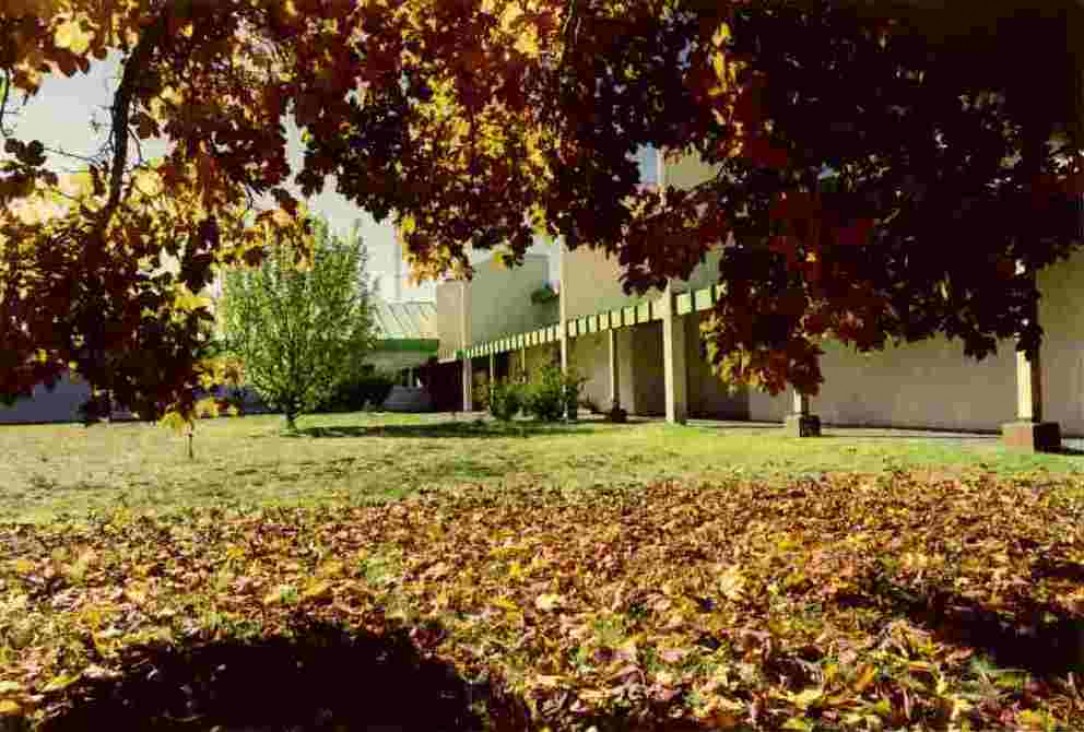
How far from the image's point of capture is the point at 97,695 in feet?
10.5

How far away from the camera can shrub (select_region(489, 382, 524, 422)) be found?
2303 cm

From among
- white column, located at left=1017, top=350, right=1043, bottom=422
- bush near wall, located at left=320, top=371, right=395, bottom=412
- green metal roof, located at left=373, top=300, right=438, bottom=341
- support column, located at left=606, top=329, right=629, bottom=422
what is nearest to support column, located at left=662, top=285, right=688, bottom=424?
support column, located at left=606, top=329, right=629, bottom=422

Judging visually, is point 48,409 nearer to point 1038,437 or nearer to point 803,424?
point 803,424

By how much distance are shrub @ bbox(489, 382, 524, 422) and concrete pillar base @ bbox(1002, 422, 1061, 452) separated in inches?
545

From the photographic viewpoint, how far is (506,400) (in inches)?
914

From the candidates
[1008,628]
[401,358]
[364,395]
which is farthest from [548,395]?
[401,358]

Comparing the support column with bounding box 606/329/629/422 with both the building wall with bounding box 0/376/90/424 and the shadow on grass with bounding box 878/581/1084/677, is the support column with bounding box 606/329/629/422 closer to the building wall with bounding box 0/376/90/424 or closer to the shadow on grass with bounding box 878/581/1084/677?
the shadow on grass with bounding box 878/581/1084/677

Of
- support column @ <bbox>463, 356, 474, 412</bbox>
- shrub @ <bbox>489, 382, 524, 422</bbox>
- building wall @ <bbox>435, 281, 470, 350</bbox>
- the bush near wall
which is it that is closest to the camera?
shrub @ <bbox>489, 382, 524, 422</bbox>

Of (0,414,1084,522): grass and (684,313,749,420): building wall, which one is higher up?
(684,313,749,420): building wall

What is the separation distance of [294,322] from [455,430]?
4959 mm

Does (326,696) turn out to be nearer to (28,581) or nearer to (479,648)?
(479,648)

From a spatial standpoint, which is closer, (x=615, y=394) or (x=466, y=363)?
(x=615, y=394)

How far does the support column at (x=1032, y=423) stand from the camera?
10.4 m

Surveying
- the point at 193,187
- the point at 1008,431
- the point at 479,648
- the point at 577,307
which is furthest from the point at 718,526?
the point at 577,307
